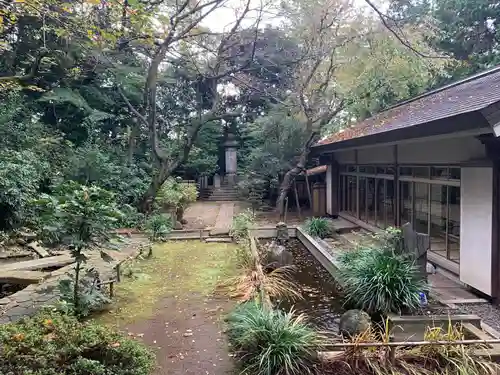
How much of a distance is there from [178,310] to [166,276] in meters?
1.90

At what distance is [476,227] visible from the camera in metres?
6.06

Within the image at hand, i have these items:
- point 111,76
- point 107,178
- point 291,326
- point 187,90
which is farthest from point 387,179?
point 187,90

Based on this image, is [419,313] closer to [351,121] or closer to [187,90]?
[351,121]

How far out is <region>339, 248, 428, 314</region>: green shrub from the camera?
5.09m

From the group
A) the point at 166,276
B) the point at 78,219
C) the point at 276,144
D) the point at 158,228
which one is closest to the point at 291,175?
the point at 276,144

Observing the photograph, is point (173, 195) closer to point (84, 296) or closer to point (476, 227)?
point (84, 296)

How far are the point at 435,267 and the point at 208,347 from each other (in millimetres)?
5033

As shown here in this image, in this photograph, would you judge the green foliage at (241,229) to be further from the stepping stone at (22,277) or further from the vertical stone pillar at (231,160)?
the vertical stone pillar at (231,160)

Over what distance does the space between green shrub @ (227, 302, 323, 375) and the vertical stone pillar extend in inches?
854

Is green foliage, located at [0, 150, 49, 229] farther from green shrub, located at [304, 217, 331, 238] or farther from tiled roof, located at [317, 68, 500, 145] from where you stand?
tiled roof, located at [317, 68, 500, 145]

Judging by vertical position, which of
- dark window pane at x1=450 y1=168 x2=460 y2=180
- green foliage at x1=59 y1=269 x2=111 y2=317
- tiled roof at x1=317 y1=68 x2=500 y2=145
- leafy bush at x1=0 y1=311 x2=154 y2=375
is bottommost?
green foliage at x1=59 y1=269 x2=111 y2=317

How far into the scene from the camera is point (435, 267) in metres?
7.47

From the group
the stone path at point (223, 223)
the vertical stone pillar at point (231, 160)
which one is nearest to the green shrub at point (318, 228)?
the stone path at point (223, 223)

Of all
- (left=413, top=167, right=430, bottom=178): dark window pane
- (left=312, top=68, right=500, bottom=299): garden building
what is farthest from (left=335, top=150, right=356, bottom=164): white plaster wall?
(left=413, top=167, right=430, bottom=178): dark window pane
